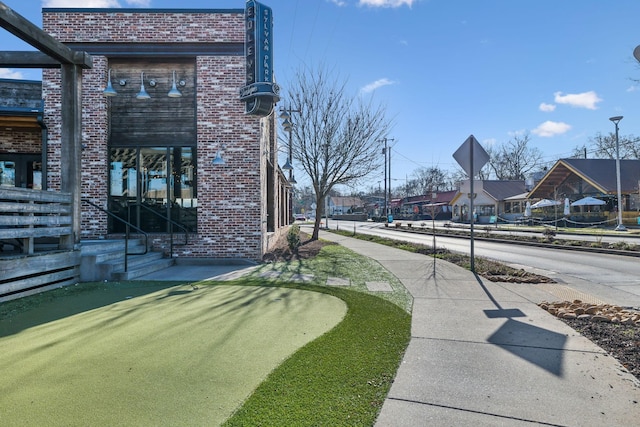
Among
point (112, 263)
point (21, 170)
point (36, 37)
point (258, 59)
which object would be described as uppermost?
point (258, 59)

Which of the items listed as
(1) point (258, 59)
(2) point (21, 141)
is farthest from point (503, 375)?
(2) point (21, 141)

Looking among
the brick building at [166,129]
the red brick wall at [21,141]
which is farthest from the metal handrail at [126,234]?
the red brick wall at [21,141]

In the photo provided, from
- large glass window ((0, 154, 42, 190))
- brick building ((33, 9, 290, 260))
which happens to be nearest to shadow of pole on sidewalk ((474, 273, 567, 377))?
brick building ((33, 9, 290, 260))

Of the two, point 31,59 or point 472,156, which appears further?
point 472,156

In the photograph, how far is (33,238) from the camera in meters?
7.05

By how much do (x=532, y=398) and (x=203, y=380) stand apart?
263cm

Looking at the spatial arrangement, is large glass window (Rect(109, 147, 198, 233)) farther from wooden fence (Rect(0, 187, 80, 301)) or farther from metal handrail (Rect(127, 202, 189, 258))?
wooden fence (Rect(0, 187, 80, 301))

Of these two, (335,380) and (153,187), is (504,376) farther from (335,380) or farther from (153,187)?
(153,187)

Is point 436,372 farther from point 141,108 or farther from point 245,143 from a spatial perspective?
point 141,108

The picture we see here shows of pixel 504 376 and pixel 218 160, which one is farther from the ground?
pixel 218 160

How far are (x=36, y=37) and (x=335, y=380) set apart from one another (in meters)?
7.75

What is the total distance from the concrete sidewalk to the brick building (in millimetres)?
6840

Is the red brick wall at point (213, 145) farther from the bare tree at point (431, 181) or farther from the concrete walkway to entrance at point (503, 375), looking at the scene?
the bare tree at point (431, 181)

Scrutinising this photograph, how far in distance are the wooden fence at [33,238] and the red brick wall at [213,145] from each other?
3.16 meters
